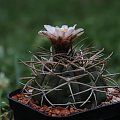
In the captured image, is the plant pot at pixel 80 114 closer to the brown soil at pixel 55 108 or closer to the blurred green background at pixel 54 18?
the brown soil at pixel 55 108

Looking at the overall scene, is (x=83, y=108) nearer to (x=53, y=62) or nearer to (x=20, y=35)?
(x=53, y=62)

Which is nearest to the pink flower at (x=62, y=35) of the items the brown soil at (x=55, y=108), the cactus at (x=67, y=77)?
the cactus at (x=67, y=77)

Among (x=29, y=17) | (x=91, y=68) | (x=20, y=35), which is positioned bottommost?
(x=91, y=68)

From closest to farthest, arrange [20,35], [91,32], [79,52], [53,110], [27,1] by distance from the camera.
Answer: [53,110] → [79,52] → [91,32] → [20,35] → [27,1]

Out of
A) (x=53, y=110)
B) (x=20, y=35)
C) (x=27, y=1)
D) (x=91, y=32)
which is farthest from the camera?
(x=27, y=1)

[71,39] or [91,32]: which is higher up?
[91,32]

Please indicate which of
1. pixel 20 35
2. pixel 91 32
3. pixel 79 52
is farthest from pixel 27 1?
pixel 79 52

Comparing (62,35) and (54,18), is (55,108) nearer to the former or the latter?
(62,35)
